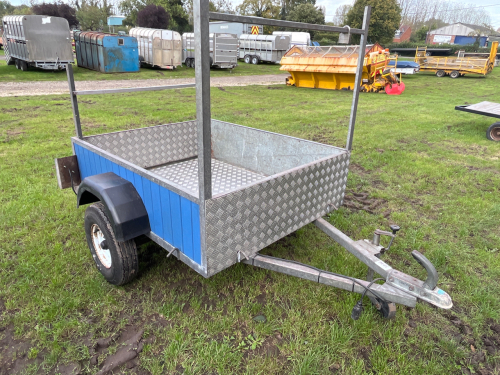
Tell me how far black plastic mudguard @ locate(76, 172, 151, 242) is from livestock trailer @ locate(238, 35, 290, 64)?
1076 inches

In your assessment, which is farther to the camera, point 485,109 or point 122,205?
point 485,109

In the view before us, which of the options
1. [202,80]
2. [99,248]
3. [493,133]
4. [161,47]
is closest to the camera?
[202,80]

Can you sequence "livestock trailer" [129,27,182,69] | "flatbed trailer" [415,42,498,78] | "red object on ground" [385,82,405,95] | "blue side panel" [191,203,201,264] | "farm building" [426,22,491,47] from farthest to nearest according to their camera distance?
"farm building" [426,22,491,47] < "flatbed trailer" [415,42,498,78] < "livestock trailer" [129,27,182,69] < "red object on ground" [385,82,405,95] < "blue side panel" [191,203,201,264]

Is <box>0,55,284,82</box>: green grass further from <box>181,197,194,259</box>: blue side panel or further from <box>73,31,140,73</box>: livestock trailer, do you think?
<box>181,197,194,259</box>: blue side panel

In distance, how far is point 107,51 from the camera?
700 inches

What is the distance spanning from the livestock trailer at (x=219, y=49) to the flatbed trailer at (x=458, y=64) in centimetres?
1334

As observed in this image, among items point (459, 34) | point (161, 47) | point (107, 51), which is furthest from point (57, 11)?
point (459, 34)

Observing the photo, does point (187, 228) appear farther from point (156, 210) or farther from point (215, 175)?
point (215, 175)

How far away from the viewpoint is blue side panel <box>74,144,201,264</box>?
2.24m

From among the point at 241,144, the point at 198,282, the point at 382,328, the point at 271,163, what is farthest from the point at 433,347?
the point at 241,144

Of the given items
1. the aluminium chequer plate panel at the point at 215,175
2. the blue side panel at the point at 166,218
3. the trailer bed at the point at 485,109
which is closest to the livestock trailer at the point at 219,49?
the trailer bed at the point at 485,109

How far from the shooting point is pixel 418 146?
23.8 feet

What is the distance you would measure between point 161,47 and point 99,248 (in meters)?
19.0

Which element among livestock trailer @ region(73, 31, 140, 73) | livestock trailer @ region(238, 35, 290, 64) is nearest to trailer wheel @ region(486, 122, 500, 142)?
livestock trailer @ region(73, 31, 140, 73)
